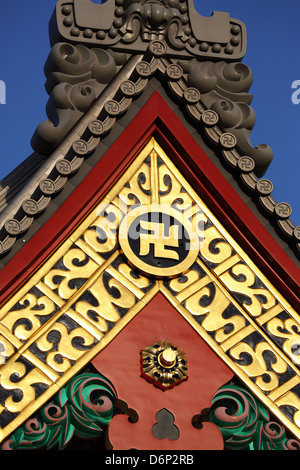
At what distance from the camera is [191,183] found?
15.6 metres

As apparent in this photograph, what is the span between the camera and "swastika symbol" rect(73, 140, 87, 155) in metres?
15.1

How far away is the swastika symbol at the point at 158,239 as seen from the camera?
14984mm

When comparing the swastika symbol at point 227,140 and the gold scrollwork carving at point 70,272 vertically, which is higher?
the swastika symbol at point 227,140

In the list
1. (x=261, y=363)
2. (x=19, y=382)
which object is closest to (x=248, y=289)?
(x=261, y=363)

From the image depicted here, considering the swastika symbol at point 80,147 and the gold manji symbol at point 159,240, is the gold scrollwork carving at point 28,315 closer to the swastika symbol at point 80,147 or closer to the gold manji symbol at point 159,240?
the gold manji symbol at point 159,240

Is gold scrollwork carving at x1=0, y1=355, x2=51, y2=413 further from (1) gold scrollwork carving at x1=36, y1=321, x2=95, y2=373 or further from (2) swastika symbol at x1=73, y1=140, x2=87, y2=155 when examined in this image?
(2) swastika symbol at x1=73, y1=140, x2=87, y2=155

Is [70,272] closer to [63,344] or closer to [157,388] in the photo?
[63,344]

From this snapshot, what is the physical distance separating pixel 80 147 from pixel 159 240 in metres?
1.41

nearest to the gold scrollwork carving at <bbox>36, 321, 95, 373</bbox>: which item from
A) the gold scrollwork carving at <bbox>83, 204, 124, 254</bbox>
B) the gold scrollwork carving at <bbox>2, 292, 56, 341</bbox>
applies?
the gold scrollwork carving at <bbox>2, 292, 56, 341</bbox>

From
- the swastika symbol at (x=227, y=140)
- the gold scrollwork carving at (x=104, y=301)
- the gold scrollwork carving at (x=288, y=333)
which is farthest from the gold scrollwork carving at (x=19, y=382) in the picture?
the swastika symbol at (x=227, y=140)

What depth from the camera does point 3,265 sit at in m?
14.5

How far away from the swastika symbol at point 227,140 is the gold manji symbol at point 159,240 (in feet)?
3.28

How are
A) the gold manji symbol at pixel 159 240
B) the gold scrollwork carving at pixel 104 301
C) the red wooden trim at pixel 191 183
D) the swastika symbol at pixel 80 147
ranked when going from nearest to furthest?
the gold scrollwork carving at pixel 104 301 < the red wooden trim at pixel 191 183 < the gold manji symbol at pixel 159 240 < the swastika symbol at pixel 80 147

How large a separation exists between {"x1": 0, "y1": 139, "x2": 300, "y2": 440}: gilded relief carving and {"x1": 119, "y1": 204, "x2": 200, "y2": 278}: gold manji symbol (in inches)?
0.5
